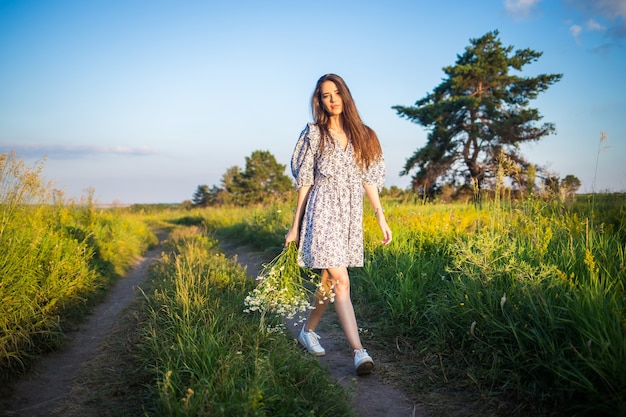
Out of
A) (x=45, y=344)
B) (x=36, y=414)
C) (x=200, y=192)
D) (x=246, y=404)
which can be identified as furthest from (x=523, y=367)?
(x=200, y=192)

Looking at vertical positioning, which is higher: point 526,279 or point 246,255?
point 526,279

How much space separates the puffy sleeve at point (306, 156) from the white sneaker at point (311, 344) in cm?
135

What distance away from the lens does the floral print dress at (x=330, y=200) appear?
3.14m

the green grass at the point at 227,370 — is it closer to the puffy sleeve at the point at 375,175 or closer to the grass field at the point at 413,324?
the grass field at the point at 413,324

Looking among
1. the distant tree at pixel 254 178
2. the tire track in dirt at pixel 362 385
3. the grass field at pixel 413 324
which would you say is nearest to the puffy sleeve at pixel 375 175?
the grass field at pixel 413 324

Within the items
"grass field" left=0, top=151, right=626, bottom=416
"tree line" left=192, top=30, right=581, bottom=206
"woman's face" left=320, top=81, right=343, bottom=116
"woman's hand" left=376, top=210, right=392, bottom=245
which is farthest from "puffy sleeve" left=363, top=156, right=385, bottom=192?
"tree line" left=192, top=30, right=581, bottom=206

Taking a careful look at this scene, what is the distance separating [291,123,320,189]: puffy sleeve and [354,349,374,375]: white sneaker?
4.65 feet

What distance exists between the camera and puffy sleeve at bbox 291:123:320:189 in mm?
3309

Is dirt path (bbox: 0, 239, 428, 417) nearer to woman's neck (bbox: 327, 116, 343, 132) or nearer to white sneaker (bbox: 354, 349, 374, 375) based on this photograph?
white sneaker (bbox: 354, 349, 374, 375)

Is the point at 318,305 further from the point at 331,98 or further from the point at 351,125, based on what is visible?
the point at 331,98

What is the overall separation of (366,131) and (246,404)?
2307 millimetres

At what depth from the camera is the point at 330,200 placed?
3225 millimetres

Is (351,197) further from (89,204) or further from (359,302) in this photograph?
(89,204)

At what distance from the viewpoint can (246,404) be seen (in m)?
2.00
